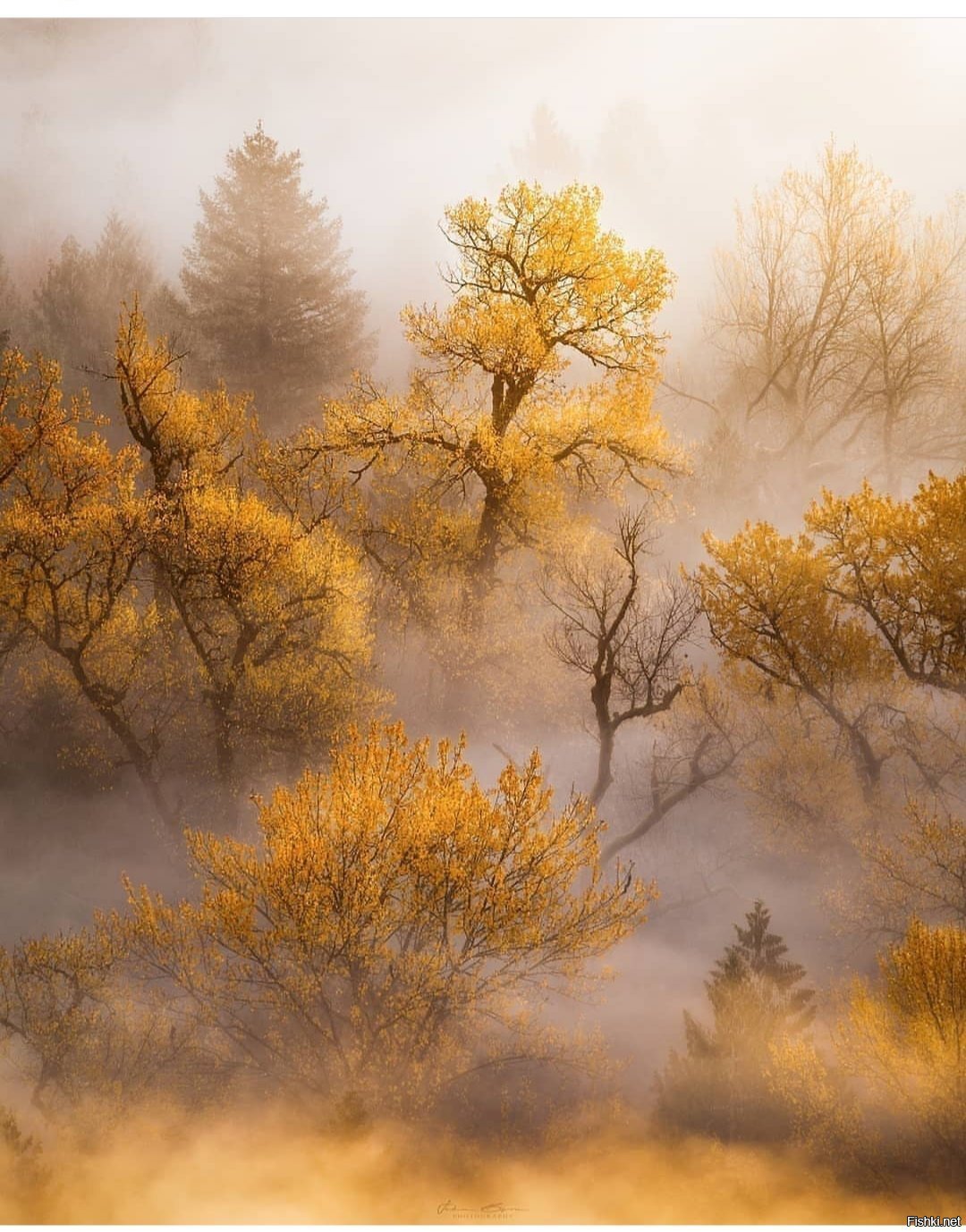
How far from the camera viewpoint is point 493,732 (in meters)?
16.0

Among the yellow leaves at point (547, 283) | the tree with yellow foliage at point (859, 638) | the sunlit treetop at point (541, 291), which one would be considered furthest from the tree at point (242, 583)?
the tree with yellow foliage at point (859, 638)

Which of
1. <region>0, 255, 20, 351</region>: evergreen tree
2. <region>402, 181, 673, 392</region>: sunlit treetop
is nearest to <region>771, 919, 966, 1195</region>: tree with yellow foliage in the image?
<region>402, 181, 673, 392</region>: sunlit treetop

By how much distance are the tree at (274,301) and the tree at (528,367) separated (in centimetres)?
511

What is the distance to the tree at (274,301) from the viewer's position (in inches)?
810

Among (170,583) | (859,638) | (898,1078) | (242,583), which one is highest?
(170,583)

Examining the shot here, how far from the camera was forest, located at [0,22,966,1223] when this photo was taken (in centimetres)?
1105

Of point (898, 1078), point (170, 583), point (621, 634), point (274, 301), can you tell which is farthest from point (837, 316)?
point (898, 1078)

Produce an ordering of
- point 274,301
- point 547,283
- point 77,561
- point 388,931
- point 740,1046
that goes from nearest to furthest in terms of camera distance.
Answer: point 740,1046
point 388,931
point 547,283
point 77,561
point 274,301

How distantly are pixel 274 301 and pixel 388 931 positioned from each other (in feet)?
48.2

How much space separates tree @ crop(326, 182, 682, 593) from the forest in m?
0.08

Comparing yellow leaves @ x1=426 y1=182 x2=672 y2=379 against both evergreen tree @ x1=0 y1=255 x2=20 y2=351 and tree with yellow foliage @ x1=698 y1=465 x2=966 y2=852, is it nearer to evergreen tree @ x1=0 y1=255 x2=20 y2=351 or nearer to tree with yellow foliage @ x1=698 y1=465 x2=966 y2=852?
tree with yellow foliage @ x1=698 y1=465 x2=966 y2=852

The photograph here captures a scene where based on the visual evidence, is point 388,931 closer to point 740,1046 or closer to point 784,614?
point 740,1046

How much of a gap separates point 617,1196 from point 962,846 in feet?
21.9
